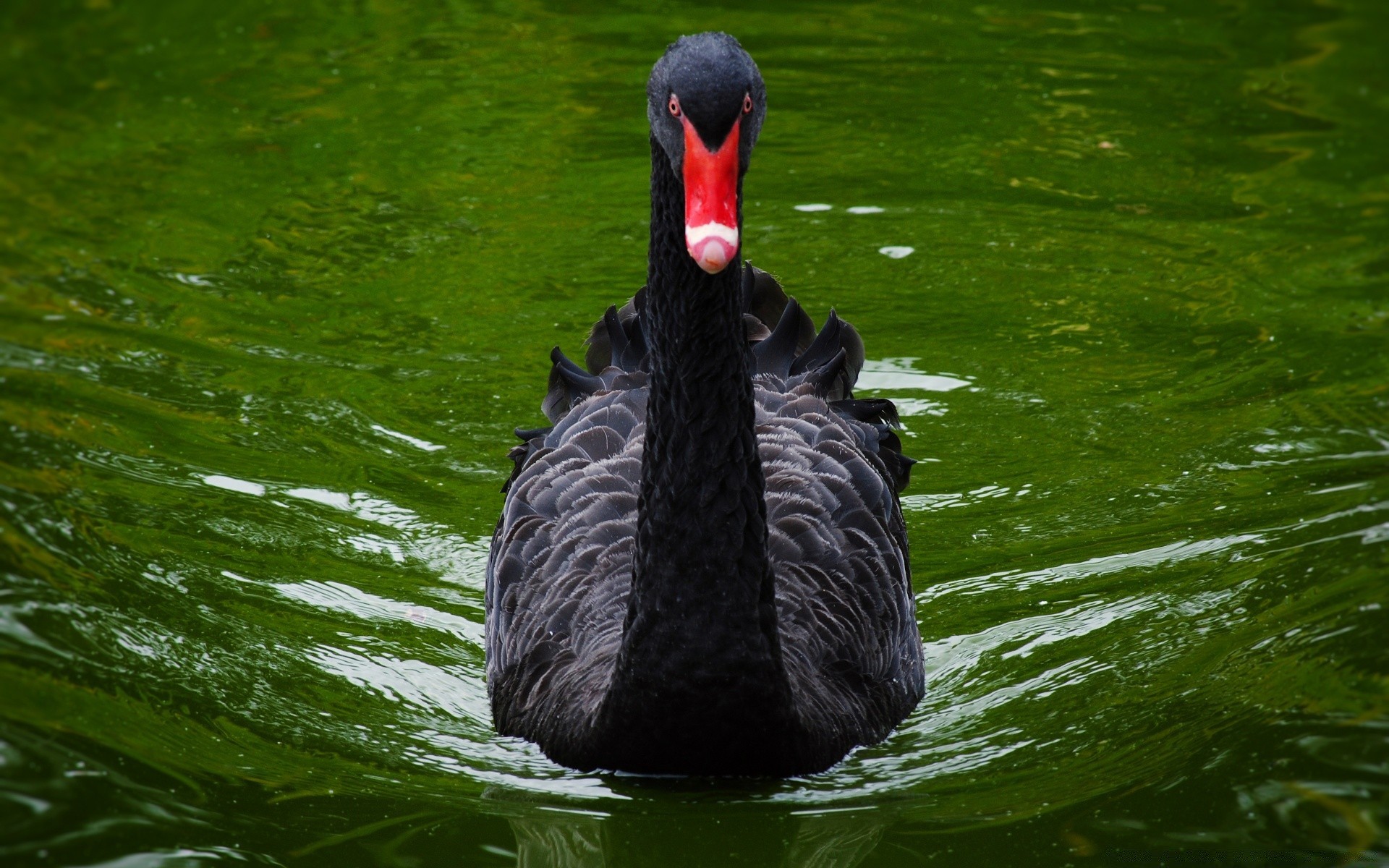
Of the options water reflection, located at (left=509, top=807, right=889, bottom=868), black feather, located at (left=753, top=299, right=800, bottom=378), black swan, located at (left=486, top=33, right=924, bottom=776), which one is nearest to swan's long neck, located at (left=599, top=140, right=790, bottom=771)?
black swan, located at (left=486, top=33, right=924, bottom=776)

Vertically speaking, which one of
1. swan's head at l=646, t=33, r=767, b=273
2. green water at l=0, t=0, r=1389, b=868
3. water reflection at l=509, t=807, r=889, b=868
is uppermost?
swan's head at l=646, t=33, r=767, b=273

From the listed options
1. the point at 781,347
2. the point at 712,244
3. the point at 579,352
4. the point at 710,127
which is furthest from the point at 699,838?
the point at 579,352

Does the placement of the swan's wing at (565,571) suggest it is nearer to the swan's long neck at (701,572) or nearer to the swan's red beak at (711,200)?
the swan's long neck at (701,572)

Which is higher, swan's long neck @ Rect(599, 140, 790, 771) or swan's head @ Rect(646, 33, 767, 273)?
swan's head @ Rect(646, 33, 767, 273)

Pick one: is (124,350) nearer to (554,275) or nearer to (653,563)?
(554,275)

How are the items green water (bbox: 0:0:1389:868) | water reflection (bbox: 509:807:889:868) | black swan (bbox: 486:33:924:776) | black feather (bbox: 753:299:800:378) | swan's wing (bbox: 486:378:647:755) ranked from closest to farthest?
1. black swan (bbox: 486:33:924:776)
2. water reflection (bbox: 509:807:889:868)
3. green water (bbox: 0:0:1389:868)
4. swan's wing (bbox: 486:378:647:755)
5. black feather (bbox: 753:299:800:378)

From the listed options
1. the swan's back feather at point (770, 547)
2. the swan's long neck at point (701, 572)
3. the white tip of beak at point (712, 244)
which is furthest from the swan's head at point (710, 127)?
the swan's back feather at point (770, 547)

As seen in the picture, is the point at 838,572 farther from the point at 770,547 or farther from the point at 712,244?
the point at 712,244

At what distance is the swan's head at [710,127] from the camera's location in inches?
160

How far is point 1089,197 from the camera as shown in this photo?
33.6 ft

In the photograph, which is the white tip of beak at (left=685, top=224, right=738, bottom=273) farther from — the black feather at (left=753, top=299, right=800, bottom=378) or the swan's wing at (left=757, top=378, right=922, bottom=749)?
the black feather at (left=753, top=299, right=800, bottom=378)

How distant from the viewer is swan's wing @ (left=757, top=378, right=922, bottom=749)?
524 cm

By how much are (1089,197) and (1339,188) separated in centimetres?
139

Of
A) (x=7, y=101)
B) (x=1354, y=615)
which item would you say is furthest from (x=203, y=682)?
(x=7, y=101)
